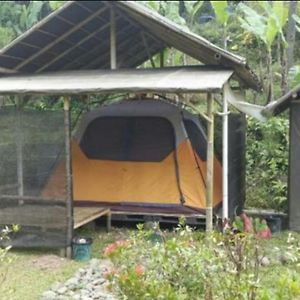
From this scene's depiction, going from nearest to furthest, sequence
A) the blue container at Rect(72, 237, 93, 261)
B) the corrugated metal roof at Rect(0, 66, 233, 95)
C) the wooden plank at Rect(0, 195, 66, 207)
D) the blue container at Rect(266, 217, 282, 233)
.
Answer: the corrugated metal roof at Rect(0, 66, 233, 95)
the blue container at Rect(72, 237, 93, 261)
the wooden plank at Rect(0, 195, 66, 207)
the blue container at Rect(266, 217, 282, 233)

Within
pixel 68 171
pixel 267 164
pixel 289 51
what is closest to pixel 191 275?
→ pixel 68 171

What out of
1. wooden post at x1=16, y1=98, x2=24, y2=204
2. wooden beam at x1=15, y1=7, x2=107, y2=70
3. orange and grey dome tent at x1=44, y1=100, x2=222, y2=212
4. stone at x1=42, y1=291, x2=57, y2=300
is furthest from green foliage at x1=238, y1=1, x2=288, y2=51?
stone at x1=42, y1=291, x2=57, y2=300

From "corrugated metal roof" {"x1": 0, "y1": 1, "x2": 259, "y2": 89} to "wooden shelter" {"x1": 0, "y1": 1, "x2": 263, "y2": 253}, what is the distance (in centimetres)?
1

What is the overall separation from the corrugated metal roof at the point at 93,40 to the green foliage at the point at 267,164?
2064 millimetres

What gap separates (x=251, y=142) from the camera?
11883 millimetres

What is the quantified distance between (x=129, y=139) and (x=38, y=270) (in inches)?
121

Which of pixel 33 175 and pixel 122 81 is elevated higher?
pixel 122 81

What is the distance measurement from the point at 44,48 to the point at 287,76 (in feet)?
21.0

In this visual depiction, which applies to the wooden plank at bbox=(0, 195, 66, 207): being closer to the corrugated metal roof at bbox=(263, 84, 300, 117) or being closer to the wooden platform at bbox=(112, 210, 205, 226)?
the wooden platform at bbox=(112, 210, 205, 226)

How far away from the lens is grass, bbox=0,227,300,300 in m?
5.60

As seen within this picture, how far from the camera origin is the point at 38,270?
20.9 ft

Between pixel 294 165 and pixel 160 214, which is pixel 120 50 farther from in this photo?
pixel 294 165

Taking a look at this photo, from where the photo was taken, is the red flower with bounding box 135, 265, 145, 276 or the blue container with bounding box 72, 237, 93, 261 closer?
the red flower with bounding box 135, 265, 145, 276

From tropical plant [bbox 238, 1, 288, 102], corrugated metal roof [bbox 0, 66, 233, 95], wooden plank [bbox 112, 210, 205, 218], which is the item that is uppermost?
tropical plant [bbox 238, 1, 288, 102]
